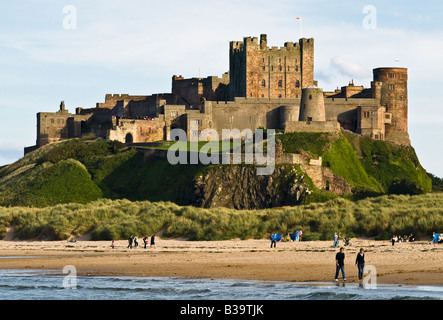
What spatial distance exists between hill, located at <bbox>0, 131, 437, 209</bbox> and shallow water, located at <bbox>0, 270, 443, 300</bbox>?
34.8 m

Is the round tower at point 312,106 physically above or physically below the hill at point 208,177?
above

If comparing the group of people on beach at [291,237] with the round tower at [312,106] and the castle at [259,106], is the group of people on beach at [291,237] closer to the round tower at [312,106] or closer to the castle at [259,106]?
the castle at [259,106]

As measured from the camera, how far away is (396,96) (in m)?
89.3

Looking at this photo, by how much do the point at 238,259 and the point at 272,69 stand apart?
56.1 m

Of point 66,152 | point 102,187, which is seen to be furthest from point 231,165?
point 66,152

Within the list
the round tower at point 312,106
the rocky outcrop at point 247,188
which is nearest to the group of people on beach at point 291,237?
the rocky outcrop at point 247,188

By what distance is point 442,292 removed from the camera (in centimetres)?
2808

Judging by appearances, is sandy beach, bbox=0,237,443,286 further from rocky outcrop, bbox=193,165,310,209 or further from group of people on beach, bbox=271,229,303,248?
rocky outcrop, bbox=193,165,310,209

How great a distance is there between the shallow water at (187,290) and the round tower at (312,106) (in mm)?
49659

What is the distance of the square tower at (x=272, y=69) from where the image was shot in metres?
94.8

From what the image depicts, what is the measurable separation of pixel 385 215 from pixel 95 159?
41.1 m

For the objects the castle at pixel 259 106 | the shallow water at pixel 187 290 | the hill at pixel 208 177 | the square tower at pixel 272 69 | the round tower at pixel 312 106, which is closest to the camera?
the shallow water at pixel 187 290
